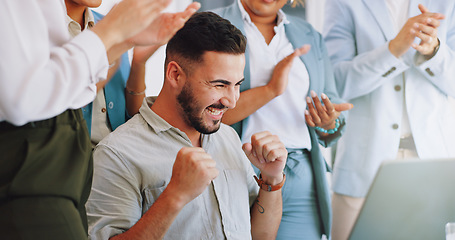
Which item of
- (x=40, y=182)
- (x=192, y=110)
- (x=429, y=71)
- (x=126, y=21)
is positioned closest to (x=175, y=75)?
(x=192, y=110)

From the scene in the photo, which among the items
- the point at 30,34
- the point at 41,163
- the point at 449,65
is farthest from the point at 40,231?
the point at 449,65

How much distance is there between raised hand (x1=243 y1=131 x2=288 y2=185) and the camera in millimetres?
1195

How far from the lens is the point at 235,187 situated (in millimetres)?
1275

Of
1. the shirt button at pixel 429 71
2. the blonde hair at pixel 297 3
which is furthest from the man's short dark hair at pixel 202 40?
the blonde hair at pixel 297 3

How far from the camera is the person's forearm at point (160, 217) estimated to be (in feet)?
3.31

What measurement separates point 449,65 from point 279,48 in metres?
0.72

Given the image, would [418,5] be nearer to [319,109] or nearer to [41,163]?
[319,109]

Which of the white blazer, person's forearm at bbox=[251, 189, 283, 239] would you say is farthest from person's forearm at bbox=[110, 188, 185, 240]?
the white blazer

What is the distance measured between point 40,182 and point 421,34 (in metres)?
1.55

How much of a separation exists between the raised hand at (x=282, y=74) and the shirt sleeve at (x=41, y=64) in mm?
926

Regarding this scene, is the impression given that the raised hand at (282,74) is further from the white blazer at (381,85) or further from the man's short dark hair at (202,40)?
the white blazer at (381,85)

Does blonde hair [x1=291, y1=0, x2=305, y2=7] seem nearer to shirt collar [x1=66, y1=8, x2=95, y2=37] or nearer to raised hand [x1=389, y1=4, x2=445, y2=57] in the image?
raised hand [x1=389, y1=4, x2=445, y2=57]

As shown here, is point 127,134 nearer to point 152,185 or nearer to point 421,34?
point 152,185

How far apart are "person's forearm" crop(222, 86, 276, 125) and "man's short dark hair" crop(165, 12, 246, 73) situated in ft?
1.00
